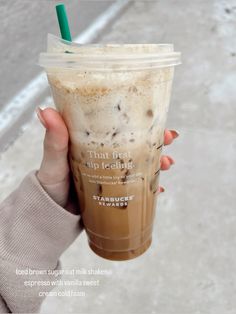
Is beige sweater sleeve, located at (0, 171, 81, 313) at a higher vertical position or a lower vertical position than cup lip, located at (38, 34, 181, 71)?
lower

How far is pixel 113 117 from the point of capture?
613 mm

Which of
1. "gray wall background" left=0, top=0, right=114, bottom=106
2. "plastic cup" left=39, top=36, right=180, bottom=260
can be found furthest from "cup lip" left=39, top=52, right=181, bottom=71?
"gray wall background" left=0, top=0, right=114, bottom=106

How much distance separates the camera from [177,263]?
133 cm

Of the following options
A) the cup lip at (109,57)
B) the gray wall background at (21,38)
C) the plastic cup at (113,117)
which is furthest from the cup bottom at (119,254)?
the gray wall background at (21,38)

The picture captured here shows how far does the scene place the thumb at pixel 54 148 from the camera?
2.17 ft

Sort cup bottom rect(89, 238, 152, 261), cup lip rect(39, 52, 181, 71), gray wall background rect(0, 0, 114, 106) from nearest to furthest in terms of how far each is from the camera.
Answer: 1. cup lip rect(39, 52, 181, 71)
2. cup bottom rect(89, 238, 152, 261)
3. gray wall background rect(0, 0, 114, 106)

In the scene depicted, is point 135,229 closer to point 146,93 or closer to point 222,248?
point 146,93

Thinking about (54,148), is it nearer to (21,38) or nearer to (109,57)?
(109,57)

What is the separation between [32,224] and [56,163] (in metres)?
0.14

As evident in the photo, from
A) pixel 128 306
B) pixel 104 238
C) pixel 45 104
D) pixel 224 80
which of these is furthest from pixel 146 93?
pixel 224 80

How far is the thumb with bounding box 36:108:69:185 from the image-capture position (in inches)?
26.0

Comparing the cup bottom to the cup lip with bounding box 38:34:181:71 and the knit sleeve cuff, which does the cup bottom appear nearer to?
the knit sleeve cuff

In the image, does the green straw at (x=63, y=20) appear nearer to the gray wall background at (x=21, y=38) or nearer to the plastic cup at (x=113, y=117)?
the plastic cup at (x=113, y=117)

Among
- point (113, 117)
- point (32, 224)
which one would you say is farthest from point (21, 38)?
point (113, 117)
